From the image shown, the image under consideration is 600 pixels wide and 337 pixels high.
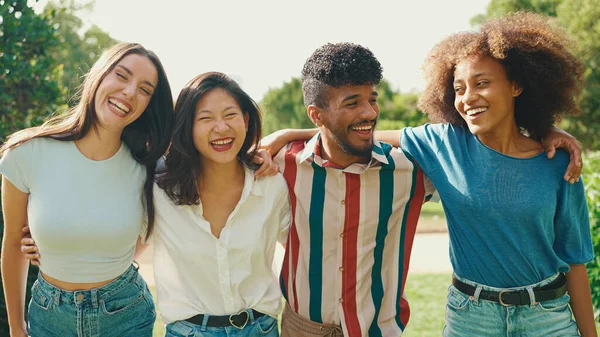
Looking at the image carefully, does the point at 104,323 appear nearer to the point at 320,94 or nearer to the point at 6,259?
the point at 6,259

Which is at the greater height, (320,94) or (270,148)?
(320,94)

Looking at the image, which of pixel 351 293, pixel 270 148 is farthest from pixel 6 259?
pixel 351 293

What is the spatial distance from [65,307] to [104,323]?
220 mm

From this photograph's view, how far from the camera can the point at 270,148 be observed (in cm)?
377

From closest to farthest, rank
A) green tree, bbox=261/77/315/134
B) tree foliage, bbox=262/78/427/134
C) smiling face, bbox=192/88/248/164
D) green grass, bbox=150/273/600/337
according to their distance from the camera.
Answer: smiling face, bbox=192/88/248/164
green grass, bbox=150/273/600/337
tree foliage, bbox=262/78/427/134
green tree, bbox=261/77/315/134

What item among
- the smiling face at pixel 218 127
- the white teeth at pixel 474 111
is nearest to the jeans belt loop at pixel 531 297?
the white teeth at pixel 474 111

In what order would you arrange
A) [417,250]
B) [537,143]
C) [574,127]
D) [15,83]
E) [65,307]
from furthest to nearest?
[574,127] → [417,250] → [15,83] → [537,143] → [65,307]

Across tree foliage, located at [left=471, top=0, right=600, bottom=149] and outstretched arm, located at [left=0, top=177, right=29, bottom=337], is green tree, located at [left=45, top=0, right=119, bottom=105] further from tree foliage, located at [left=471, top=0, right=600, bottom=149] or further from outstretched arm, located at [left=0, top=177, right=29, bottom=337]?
outstretched arm, located at [left=0, top=177, right=29, bottom=337]

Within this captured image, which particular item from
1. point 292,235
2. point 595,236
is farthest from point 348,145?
point 595,236

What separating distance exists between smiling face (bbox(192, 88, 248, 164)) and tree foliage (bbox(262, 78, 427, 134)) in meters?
32.3

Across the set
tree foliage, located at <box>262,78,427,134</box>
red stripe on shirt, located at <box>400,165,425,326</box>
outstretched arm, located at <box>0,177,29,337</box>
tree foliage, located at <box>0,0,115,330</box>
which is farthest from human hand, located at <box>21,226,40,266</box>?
tree foliage, located at <box>262,78,427,134</box>

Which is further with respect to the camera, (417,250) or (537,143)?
(417,250)

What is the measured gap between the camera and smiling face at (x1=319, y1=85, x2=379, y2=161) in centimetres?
348

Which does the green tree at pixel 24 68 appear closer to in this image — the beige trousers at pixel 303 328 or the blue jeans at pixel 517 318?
the beige trousers at pixel 303 328
